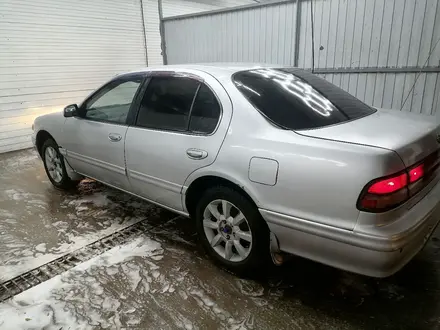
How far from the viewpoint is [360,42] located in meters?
4.73

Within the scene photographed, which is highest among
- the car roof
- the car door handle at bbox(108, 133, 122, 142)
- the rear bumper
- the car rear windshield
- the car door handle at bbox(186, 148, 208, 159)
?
the car roof

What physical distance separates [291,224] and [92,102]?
260 centimetres

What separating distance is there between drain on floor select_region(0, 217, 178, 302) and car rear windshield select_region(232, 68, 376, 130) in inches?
70.4

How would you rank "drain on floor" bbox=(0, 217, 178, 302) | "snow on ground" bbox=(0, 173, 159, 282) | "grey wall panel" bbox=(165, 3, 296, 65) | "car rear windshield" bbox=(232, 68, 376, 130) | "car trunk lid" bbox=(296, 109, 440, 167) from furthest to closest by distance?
"grey wall panel" bbox=(165, 3, 296, 65)
"snow on ground" bbox=(0, 173, 159, 282)
"drain on floor" bbox=(0, 217, 178, 302)
"car rear windshield" bbox=(232, 68, 376, 130)
"car trunk lid" bbox=(296, 109, 440, 167)

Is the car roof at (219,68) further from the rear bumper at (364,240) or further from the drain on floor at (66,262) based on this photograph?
the drain on floor at (66,262)

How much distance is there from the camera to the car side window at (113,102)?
10.5 feet

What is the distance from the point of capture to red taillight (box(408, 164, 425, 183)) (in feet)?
6.16

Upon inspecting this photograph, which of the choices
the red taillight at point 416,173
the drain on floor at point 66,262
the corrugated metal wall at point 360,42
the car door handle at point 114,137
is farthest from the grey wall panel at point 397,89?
the drain on floor at point 66,262

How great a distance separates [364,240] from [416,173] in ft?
1.70

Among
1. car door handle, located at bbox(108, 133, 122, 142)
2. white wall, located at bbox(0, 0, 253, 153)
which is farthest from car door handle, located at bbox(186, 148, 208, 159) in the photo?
white wall, located at bbox(0, 0, 253, 153)

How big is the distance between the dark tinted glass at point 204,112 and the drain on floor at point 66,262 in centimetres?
136

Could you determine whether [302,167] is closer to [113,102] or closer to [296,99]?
[296,99]

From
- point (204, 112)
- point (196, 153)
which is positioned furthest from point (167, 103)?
point (196, 153)

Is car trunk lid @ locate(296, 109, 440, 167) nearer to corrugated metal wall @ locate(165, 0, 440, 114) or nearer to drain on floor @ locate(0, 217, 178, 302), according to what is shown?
drain on floor @ locate(0, 217, 178, 302)
